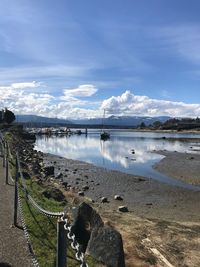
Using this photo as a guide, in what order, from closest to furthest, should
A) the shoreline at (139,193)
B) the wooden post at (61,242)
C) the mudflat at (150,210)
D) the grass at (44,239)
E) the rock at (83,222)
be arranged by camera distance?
1. the wooden post at (61,242)
2. the grass at (44,239)
3. the rock at (83,222)
4. the mudflat at (150,210)
5. the shoreline at (139,193)

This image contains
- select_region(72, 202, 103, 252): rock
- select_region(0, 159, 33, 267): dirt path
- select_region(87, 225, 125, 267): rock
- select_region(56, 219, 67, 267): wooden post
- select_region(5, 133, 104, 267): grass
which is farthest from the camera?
select_region(72, 202, 103, 252): rock

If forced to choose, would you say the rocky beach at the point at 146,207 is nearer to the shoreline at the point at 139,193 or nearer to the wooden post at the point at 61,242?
the shoreline at the point at 139,193

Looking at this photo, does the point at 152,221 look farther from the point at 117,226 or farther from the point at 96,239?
the point at 96,239

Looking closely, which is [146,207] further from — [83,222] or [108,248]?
[108,248]

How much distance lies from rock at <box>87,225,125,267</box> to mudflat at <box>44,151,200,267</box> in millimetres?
1703

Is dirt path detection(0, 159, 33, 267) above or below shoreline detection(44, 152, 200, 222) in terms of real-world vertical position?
above

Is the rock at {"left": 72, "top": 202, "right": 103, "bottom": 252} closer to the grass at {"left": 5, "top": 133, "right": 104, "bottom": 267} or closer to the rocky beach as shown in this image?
the grass at {"left": 5, "top": 133, "right": 104, "bottom": 267}

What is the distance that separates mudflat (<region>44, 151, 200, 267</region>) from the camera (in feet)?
42.3

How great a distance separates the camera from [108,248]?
971 cm

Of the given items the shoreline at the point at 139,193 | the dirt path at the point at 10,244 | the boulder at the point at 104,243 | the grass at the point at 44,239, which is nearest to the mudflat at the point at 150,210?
the shoreline at the point at 139,193

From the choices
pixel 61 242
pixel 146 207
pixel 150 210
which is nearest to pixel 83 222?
pixel 61 242

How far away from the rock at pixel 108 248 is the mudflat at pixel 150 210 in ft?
5.59

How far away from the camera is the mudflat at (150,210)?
12883 mm

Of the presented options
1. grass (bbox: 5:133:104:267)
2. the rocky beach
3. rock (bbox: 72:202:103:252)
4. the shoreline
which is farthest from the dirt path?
the shoreline
